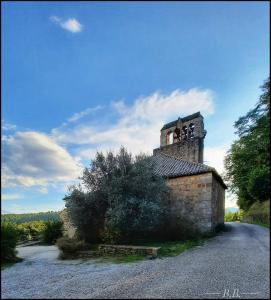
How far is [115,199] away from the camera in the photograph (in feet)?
42.5

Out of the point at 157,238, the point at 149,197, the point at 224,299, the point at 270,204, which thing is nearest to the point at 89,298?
the point at 224,299

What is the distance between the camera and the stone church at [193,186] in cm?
1705

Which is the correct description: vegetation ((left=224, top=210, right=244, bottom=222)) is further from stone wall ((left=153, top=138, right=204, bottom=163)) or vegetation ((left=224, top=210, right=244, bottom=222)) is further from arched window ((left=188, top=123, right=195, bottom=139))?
arched window ((left=188, top=123, right=195, bottom=139))

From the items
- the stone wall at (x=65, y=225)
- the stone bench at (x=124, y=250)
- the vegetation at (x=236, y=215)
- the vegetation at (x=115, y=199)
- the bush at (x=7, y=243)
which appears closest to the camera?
the bush at (x=7, y=243)

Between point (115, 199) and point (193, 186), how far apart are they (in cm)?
727

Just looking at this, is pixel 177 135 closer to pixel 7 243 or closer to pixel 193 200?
pixel 193 200

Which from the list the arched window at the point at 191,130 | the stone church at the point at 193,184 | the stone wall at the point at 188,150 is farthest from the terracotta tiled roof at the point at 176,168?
the arched window at the point at 191,130

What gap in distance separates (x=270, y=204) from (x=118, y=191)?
11.8 meters

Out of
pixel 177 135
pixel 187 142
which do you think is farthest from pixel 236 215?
pixel 177 135

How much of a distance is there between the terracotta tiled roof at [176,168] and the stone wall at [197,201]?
39 centimetres

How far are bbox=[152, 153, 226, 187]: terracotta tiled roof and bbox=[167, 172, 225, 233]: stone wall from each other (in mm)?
389

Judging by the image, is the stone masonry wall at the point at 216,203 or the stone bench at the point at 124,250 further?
the stone masonry wall at the point at 216,203

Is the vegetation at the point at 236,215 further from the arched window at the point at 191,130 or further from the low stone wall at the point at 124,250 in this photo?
the arched window at the point at 191,130

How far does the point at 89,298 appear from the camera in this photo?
1.75 metres
